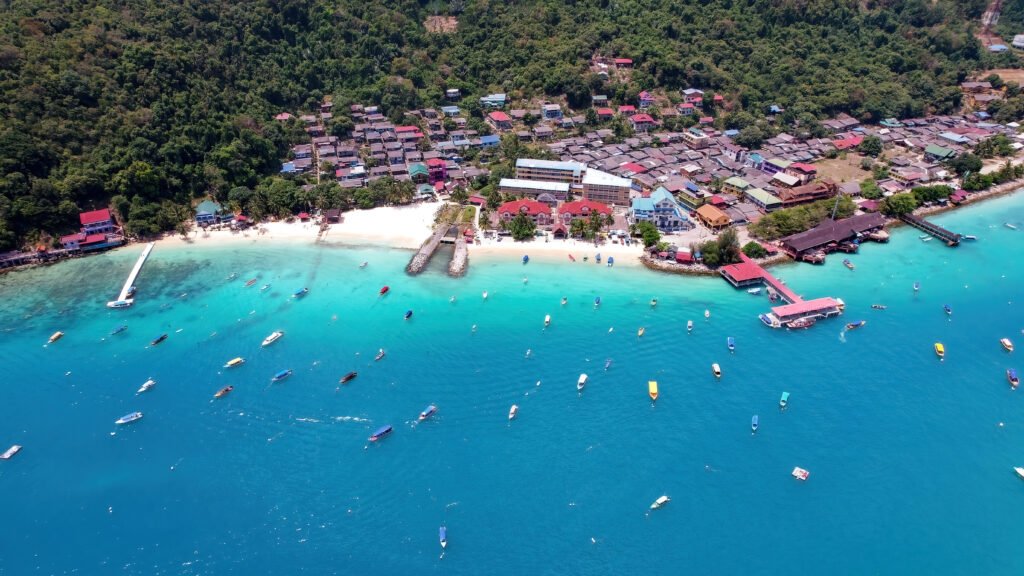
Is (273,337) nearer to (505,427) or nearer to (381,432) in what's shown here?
(381,432)

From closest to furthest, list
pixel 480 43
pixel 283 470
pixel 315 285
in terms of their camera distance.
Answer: pixel 283 470 < pixel 315 285 < pixel 480 43

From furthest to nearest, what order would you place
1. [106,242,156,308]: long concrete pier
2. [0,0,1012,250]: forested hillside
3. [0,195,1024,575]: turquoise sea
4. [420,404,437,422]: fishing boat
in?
[0,0,1012,250]: forested hillside < [106,242,156,308]: long concrete pier < [420,404,437,422]: fishing boat < [0,195,1024,575]: turquoise sea

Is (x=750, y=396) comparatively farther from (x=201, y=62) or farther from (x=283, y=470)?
(x=201, y=62)

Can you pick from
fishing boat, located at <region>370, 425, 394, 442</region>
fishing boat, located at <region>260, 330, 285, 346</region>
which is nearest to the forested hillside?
fishing boat, located at <region>260, 330, 285, 346</region>

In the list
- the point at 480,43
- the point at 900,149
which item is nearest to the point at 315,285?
the point at 480,43

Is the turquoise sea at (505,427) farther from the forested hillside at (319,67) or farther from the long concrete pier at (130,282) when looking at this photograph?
the forested hillside at (319,67)

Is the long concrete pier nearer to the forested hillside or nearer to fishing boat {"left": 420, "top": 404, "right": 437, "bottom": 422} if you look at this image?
the forested hillside

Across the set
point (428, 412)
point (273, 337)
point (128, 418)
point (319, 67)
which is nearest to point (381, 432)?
point (428, 412)

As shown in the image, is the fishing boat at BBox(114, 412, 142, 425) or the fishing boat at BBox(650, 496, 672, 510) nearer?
the fishing boat at BBox(650, 496, 672, 510)
